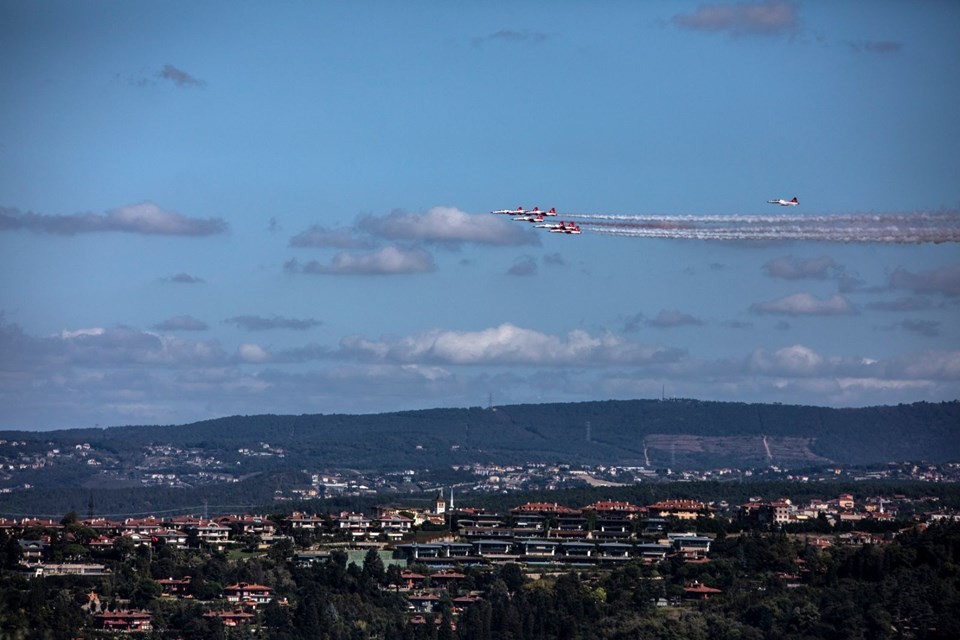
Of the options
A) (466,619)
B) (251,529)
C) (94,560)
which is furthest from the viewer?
(251,529)

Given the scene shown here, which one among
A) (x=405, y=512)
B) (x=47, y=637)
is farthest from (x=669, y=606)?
(x=405, y=512)

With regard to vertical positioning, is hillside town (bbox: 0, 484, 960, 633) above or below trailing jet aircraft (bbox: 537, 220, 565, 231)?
below

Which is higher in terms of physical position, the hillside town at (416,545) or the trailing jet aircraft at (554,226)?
the trailing jet aircraft at (554,226)

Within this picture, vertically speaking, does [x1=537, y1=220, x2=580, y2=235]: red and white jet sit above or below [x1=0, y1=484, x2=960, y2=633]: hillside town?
above

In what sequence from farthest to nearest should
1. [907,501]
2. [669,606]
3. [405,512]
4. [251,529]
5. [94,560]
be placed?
[907,501]
[405,512]
[251,529]
[94,560]
[669,606]

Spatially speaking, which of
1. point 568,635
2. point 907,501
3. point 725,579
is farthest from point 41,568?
point 907,501

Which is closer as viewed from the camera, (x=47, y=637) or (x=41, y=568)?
(x=47, y=637)

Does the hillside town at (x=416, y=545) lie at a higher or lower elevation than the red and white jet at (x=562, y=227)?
lower

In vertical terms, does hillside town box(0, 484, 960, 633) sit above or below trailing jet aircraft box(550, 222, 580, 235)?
below

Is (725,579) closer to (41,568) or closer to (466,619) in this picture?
(466,619)
